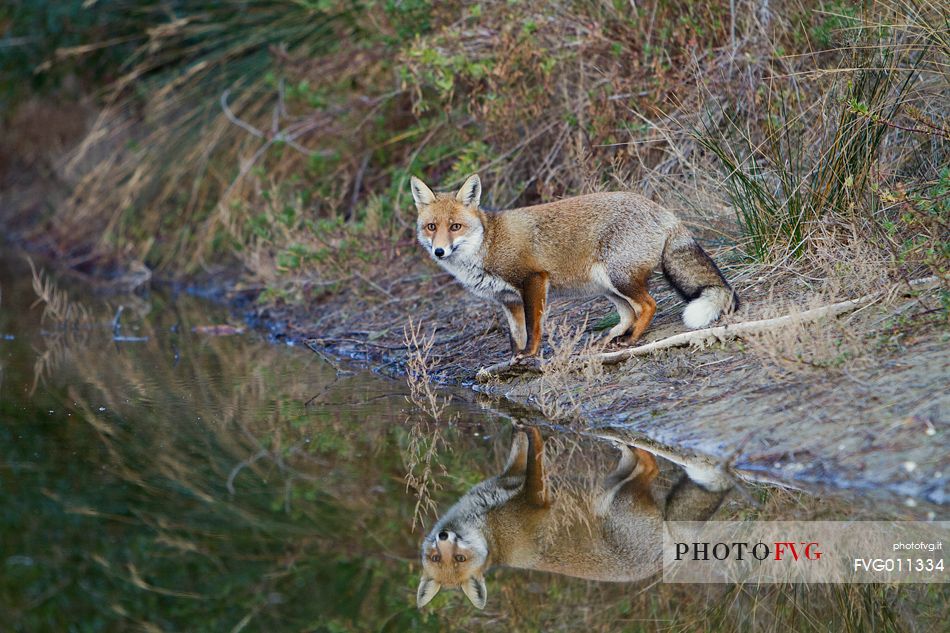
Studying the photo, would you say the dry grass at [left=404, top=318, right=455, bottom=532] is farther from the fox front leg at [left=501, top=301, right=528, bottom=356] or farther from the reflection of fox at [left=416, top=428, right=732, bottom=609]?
the fox front leg at [left=501, top=301, right=528, bottom=356]

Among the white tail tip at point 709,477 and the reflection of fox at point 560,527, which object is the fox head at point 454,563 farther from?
the white tail tip at point 709,477

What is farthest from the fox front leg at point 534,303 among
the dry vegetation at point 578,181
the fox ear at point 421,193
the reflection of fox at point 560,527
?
the reflection of fox at point 560,527

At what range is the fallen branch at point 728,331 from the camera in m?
6.43

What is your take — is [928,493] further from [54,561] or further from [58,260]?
[58,260]

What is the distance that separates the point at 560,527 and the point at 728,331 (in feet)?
6.98

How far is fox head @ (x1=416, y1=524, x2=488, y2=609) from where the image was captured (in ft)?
15.4

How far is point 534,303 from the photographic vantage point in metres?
7.34

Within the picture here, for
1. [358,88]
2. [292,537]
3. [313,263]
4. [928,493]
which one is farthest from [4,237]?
[928,493]

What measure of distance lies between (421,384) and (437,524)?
2226 mm

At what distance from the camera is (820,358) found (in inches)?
237

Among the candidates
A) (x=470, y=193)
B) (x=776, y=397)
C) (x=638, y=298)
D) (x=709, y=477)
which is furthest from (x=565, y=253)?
(x=709, y=477)

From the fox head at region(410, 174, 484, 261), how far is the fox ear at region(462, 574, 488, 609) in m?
2.86

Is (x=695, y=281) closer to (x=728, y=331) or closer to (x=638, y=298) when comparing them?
(x=638, y=298)

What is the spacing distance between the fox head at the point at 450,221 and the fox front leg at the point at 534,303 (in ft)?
1.48
